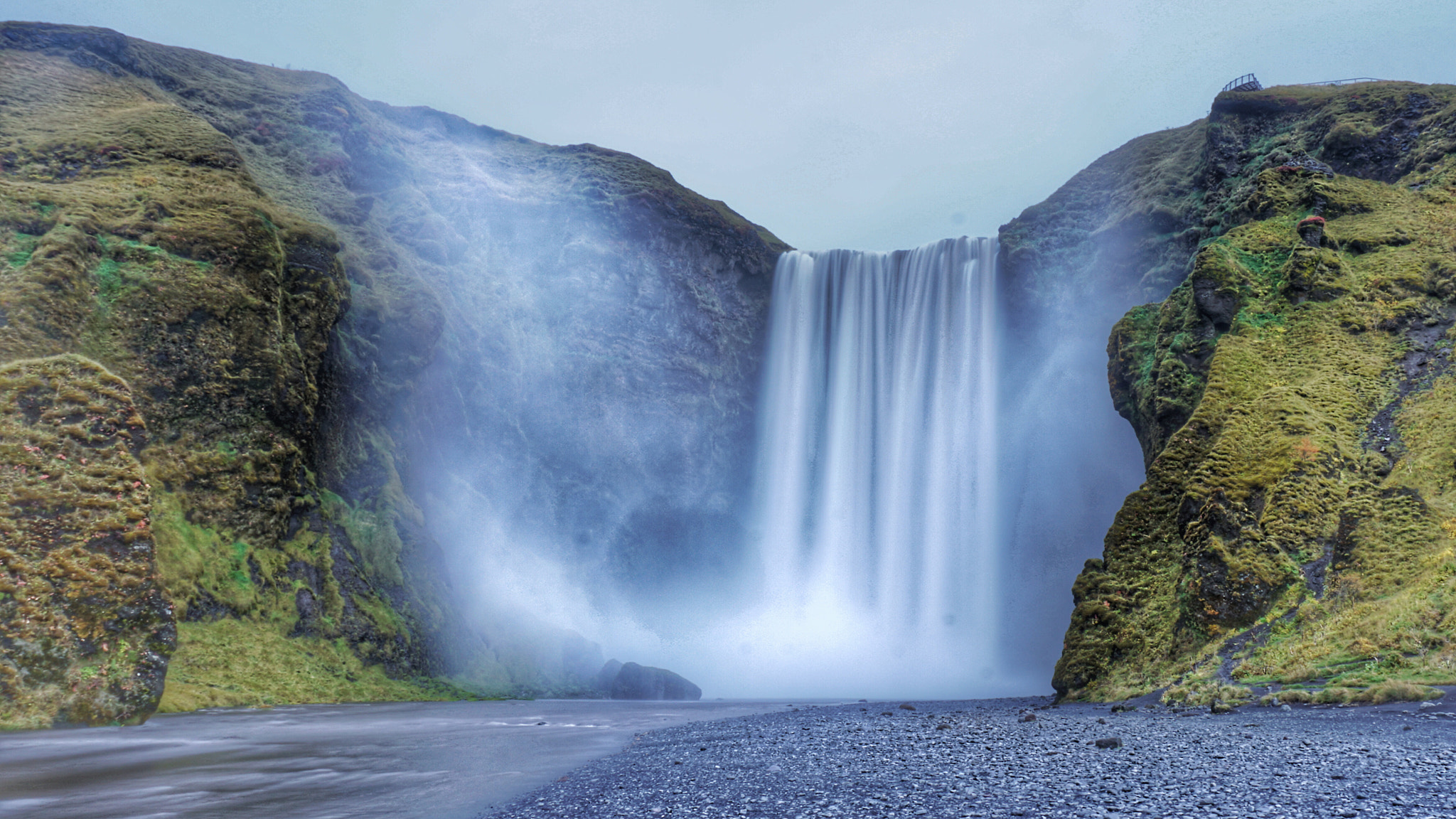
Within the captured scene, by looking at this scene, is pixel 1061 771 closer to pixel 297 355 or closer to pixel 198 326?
pixel 198 326

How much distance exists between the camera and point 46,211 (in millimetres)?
28266

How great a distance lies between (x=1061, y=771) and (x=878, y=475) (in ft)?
134

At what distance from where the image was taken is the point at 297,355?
109 ft

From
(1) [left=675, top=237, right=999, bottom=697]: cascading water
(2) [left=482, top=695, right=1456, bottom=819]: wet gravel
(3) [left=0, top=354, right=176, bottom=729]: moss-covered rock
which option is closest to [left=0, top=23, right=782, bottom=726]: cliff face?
(3) [left=0, top=354, right=176, bottom=729]: moss-covered rock

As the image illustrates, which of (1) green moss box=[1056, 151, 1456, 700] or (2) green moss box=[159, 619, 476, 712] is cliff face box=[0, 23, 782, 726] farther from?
(1) green moss box=[1056, 151, 1456, 700]

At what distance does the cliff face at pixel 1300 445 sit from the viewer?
1602cm

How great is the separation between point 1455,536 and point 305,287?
40.9m

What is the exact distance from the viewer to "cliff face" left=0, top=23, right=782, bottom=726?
19031 millimetres

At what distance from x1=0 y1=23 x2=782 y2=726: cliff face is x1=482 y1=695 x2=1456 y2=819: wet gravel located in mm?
14958

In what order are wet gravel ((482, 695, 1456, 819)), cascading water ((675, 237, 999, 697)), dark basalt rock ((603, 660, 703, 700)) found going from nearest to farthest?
wet gravel ((482, 695, 1456, 819)), dark basalt rock ((603, 660, 703, 700)), cascading water ((675, 237, 999, 697))

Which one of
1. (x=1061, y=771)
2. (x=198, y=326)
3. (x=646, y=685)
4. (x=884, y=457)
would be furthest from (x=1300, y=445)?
(x=198, y=326)

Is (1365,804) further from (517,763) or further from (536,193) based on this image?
(536,193)

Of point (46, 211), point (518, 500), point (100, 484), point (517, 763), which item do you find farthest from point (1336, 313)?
point (46, 211)

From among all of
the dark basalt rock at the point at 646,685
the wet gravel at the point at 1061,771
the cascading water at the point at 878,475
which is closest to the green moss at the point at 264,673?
the dark basalt rock at the point at 646,685
